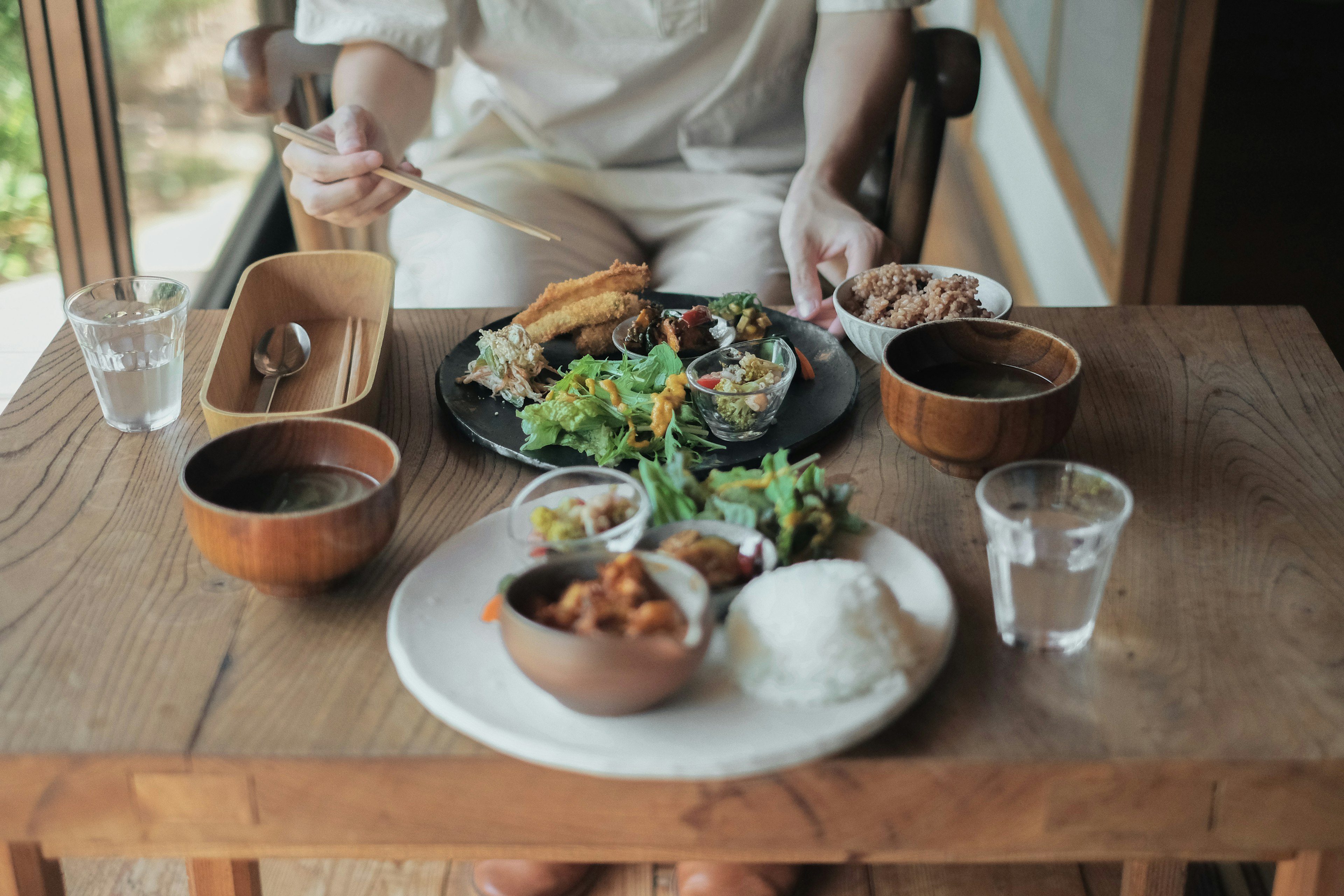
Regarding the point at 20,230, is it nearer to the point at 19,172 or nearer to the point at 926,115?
the point at 19,172

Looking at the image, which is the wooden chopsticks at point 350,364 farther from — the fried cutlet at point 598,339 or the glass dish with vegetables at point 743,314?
the glass dish with vegetables at point 743,314

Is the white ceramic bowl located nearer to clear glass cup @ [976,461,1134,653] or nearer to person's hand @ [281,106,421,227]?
clear glass cup @ [976,461,1134,653]

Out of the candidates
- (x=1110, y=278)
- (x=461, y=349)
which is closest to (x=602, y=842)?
(x=461, y=349)

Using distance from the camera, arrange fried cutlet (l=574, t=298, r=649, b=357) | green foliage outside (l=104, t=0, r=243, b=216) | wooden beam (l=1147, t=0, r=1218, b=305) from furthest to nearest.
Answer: green foliage outside (l=104, t=0, r=243, b=216) < wooden beam (l=1147, t=0, r=1218, b=305) < fried cutlet (l=574, t=298, r=649, b=357)

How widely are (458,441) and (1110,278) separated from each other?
1890 millimetres

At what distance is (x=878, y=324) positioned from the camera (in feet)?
3.94

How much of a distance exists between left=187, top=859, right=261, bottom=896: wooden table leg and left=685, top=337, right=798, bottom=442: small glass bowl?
0.62 meters

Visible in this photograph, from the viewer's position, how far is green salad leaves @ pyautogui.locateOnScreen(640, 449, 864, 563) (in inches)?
33.7

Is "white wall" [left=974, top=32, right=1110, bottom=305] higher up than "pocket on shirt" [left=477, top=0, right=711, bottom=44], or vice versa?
"pocket on shirt" [left=477, top=0, right=711, bottom=44]

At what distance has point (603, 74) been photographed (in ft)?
6.05

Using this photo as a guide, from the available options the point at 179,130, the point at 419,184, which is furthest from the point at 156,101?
the point at 419,184

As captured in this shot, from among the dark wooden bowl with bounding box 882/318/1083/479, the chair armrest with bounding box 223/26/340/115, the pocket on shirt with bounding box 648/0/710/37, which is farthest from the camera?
the pocket on shirt with bounding box 648/0/710/37

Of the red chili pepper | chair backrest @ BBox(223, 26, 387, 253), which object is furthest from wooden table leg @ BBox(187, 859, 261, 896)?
chair backrest @ BBox(223, 26, 387, 253)

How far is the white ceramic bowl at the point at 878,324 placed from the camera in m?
1.19
